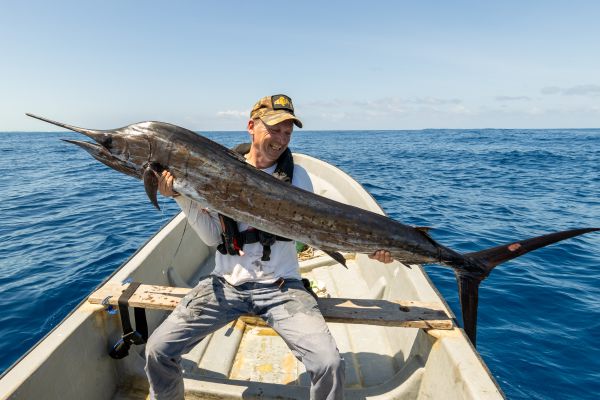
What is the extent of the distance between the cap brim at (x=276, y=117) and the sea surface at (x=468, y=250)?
4.37m

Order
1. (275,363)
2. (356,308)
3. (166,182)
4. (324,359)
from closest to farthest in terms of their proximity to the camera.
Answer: (324,359), (166,182), (356,308), (275,363)

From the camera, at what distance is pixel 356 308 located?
11.3 feet

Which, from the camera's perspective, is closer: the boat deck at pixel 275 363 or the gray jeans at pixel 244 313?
the gray jeans at pixel 244 313

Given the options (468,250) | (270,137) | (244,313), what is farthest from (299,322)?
(468,250)

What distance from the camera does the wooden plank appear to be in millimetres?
3309

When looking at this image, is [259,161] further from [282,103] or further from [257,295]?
[257,295]

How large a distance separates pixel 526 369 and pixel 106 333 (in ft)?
17.7

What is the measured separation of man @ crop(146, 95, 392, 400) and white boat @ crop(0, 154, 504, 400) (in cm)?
64

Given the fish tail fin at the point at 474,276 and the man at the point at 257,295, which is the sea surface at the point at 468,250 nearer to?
the fish tail fin at the point at 474,276

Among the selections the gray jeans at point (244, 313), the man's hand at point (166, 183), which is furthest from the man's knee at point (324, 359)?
the man's hand at point (166, 183)

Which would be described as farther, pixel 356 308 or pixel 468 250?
pixel 468 250

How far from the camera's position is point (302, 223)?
3174 millimetres

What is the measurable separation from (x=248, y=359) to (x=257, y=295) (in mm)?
1404

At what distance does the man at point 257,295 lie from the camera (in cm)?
286
